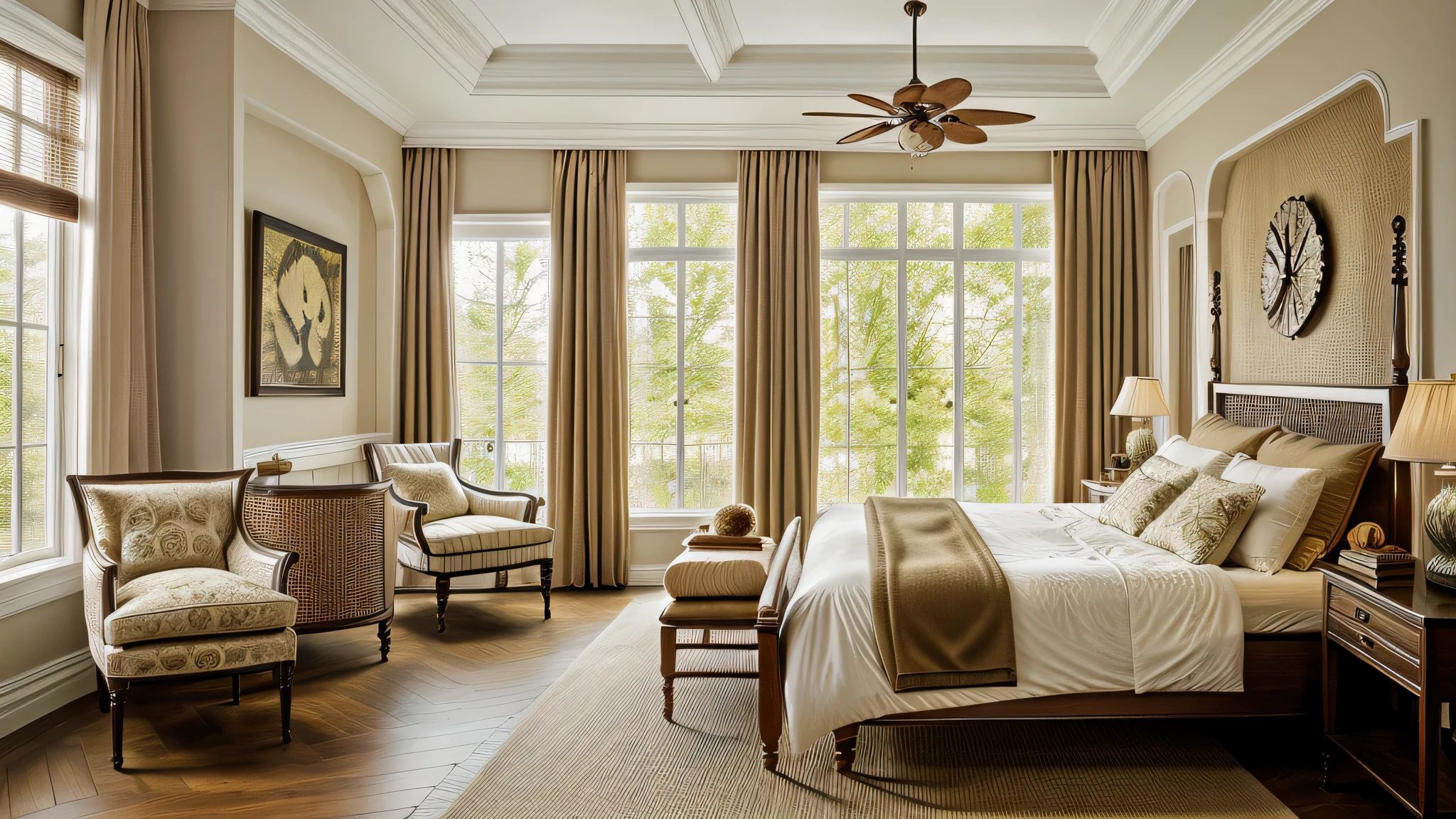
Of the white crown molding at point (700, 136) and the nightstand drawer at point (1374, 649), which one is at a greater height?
the white crown molding at point (700, 136)

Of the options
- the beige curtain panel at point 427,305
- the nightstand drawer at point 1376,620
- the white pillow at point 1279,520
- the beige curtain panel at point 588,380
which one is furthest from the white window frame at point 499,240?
the nightstand drawer at point 1376,620

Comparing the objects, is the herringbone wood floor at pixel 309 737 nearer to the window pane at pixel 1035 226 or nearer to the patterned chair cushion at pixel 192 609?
the patterned chair cushion at pixel 192 609

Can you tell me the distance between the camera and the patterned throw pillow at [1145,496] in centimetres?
323

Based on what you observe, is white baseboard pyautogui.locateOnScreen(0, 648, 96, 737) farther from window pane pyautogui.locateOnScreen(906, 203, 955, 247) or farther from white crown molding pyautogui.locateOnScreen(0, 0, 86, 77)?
window pane pyautogui.locateOnScreen(906, 203, 955, 247)

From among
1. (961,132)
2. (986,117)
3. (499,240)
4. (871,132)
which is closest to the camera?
(986,117)

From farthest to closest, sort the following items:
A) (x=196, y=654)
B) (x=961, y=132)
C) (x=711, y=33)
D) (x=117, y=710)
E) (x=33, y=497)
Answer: (x=711, y=33)
(x=961, y=132)
(x=33, y=497)
(x=196, y=654)
(x=117, y=710)

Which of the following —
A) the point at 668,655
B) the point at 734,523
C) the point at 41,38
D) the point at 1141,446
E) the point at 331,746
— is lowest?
the point at 331,746

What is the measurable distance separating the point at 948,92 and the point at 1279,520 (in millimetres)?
2005

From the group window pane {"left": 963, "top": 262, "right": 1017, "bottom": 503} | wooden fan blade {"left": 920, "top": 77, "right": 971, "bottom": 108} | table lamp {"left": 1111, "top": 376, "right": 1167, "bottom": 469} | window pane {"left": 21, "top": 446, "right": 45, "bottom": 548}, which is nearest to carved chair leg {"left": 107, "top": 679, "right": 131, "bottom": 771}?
window pane {"left": 21, "top": 446, "right": 45, "bottom": 548}

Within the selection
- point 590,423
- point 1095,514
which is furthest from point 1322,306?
point 590,423

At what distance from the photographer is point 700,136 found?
5.15m

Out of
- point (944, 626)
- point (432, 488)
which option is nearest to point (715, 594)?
point (944, 626)

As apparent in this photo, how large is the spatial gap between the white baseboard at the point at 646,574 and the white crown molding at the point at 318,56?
3.22 m

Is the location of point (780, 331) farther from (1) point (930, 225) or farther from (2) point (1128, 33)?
(2) point (1128, 33)
